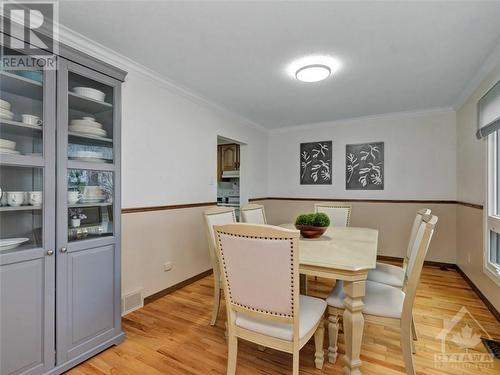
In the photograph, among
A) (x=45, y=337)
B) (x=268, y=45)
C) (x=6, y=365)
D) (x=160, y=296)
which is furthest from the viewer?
(x=160, y=296)

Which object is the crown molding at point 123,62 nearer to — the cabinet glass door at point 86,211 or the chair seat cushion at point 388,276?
the cabinet glass door at point 86,211

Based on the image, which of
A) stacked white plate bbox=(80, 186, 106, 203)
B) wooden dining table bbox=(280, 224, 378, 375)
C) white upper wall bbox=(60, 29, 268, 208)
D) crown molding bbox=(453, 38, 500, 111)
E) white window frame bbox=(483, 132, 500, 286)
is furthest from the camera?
white window frame bbox=(483, 132, 500, 286)

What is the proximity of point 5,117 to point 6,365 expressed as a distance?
Result: 1.39 meters

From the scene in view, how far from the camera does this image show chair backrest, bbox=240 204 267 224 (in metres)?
2.78

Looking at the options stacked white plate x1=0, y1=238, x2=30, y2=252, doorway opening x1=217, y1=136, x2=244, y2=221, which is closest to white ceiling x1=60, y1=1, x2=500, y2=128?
stacked white plate x1=0, y1=238, x2=30, y2=252

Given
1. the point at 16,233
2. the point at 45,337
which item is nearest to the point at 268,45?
the point at 16,233

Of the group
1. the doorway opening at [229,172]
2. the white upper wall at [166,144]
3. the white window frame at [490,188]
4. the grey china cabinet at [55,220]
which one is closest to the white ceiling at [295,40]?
the white upper wall at [166,144]

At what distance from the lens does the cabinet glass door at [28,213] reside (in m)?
1.44

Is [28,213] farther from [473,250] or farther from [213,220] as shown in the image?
[473,250]

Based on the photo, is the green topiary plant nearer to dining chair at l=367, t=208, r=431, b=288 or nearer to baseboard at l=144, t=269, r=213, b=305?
dining chair at l=367, t=208, r=431, b=288

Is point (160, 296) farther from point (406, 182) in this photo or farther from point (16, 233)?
point (406, 182)

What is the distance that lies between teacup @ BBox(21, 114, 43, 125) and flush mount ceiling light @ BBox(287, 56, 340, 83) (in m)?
1.99

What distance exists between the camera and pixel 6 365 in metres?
1.40

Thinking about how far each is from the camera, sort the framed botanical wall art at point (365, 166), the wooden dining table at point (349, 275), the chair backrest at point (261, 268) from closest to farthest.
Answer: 1. the chair backrest at point (261, 268)
2. the wooden dining table at point (349, 275)
3. the framed botanical wall art at point (365, 166)
